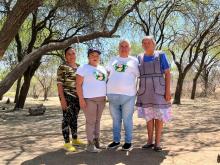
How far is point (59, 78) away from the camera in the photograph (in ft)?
22.9

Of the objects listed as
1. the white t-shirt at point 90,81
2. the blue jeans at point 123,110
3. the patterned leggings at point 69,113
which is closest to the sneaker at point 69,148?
the patterned leggings at point 69,113

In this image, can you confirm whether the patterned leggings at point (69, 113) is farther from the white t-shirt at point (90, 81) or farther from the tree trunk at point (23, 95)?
the tree trunk at point (23, 95)

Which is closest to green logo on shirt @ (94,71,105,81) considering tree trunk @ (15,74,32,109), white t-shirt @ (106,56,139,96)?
white t-shirt @ (106,56,139,96)

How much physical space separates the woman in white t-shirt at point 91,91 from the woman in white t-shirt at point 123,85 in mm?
130

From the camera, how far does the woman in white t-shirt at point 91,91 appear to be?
6.62 m

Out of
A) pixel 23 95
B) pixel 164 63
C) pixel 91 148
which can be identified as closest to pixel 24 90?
pixel 23 95

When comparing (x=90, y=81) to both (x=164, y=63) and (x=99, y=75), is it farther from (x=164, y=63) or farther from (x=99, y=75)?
(x=164, y=63)

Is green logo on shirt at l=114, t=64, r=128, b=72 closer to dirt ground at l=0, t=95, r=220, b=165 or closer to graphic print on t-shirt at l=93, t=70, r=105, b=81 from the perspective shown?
graphic print on t-shirt at l=93, t=70, r=105, b=81

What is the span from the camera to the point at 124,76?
664 centimetres

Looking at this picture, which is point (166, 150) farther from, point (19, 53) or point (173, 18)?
point (173, 18)

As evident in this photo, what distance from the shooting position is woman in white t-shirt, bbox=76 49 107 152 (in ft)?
21.7

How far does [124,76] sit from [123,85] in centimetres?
13

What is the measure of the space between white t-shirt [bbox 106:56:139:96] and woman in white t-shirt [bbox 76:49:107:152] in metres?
0.13

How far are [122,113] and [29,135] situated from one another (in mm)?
3171
